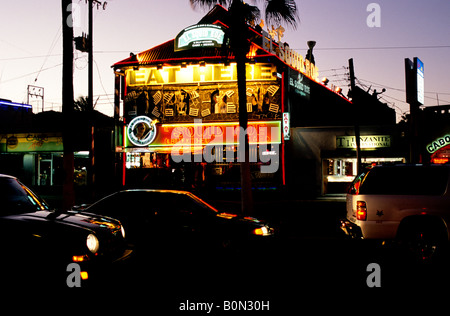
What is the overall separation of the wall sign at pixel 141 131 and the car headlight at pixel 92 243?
2029cm

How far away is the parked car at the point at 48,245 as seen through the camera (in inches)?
191

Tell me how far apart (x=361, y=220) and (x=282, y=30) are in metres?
18.1

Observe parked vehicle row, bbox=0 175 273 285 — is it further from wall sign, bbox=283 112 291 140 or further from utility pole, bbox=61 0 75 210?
wall sign, bbox=283 112 291 140

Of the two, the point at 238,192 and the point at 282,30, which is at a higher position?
the point at 282,30

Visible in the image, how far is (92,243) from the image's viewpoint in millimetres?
5402

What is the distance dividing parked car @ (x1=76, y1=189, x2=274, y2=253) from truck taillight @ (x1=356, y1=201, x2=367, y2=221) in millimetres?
1806

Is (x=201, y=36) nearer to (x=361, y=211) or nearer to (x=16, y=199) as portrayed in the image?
(x=361, y=211)

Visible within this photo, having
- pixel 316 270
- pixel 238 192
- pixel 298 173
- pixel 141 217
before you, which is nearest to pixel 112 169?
pixel 238 192

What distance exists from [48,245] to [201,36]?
64.4 ft

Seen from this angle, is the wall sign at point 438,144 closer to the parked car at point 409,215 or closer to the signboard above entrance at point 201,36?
the signboard above entrance at point 201,36

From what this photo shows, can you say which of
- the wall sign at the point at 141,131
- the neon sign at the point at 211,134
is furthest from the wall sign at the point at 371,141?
the wall sign at the point at 141,131

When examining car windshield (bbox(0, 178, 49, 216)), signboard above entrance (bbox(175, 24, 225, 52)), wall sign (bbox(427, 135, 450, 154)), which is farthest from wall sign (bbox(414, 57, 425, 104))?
car windshield (bbox(0, 178, 49, 216))

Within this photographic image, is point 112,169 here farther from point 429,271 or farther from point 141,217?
point 429,271
